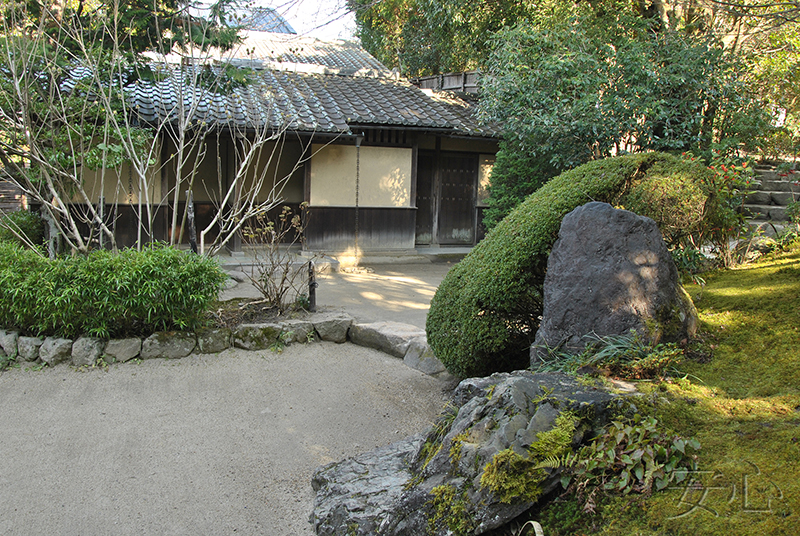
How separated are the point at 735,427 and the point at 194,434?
3.72m

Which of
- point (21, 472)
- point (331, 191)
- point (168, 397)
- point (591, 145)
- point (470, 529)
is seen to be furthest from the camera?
point (331, 191)

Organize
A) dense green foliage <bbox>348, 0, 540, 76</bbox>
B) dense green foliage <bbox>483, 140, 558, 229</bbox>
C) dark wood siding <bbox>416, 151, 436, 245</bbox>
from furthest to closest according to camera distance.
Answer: dense green foliage <bbox>348, 0, 540, 76</bbox>
dark wood siding <bbox>416, 151, 436, 245</bbox>
dense green foliage <bbox>483, 140, 558, 229</bbox>

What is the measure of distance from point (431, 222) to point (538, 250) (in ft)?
32.9

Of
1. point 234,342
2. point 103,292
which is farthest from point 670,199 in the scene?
point 103,292

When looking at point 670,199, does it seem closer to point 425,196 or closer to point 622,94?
point 622,94

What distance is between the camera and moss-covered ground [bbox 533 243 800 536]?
7.22 feet

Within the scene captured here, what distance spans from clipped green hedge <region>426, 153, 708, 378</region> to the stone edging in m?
1.12

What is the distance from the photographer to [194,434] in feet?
14.9

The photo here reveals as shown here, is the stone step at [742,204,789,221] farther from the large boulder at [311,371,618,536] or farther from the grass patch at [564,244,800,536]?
the large boulder at [311,371,618,536]

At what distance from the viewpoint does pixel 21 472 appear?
3.92 meters

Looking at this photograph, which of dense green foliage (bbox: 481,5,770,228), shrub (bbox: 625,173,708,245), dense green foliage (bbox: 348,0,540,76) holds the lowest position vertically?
Answer: shrub (bbox: 625,173,708,245)

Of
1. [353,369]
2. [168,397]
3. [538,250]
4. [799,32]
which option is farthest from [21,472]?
[799,32]

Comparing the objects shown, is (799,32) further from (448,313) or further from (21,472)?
(21,472)

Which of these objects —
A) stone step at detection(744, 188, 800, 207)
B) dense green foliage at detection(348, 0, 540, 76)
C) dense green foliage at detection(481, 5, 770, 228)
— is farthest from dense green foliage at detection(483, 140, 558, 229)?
dense green foliage at detection(348, 0, 540, 76)
